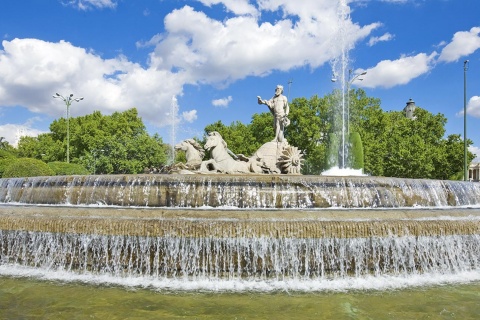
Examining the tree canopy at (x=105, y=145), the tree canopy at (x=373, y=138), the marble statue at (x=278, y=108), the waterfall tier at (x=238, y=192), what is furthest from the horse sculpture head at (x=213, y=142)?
the tree canopy at (x=105, y=145)

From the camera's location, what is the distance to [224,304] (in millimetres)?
5926

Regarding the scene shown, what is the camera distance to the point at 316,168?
37.5 m

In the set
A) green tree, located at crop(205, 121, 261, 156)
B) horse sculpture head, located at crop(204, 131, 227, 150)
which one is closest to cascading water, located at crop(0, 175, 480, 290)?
horse sculpture head, located at crop(204, 131, 227, 150)

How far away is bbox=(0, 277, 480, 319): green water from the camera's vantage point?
5457 millimetres

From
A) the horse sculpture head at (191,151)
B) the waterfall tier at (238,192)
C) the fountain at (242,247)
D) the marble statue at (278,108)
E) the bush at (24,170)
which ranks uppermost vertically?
the marble statue at (278,108)

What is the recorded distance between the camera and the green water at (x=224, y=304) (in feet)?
17.9

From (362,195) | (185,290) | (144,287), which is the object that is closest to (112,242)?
(144,287)

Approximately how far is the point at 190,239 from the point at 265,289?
1.53 metres

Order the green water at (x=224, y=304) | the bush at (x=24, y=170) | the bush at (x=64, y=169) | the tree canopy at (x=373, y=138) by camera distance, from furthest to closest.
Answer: the tree canopy at (x=373, y=138)
the bush at (x=64, y=169)
the bush at (x=24, y=170)
the green water at (x=224, y=304)

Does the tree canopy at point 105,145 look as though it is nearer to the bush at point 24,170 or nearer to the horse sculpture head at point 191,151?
the bush at point 24,170

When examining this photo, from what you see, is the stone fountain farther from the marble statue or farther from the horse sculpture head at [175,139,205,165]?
the marble statue

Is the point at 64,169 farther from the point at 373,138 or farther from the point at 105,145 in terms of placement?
the point at 373,138

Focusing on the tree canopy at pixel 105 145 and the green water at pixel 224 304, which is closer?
the green water at pixel 224 304

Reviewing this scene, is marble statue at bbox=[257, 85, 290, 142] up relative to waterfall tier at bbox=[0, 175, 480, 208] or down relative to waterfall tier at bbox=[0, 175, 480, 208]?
up
